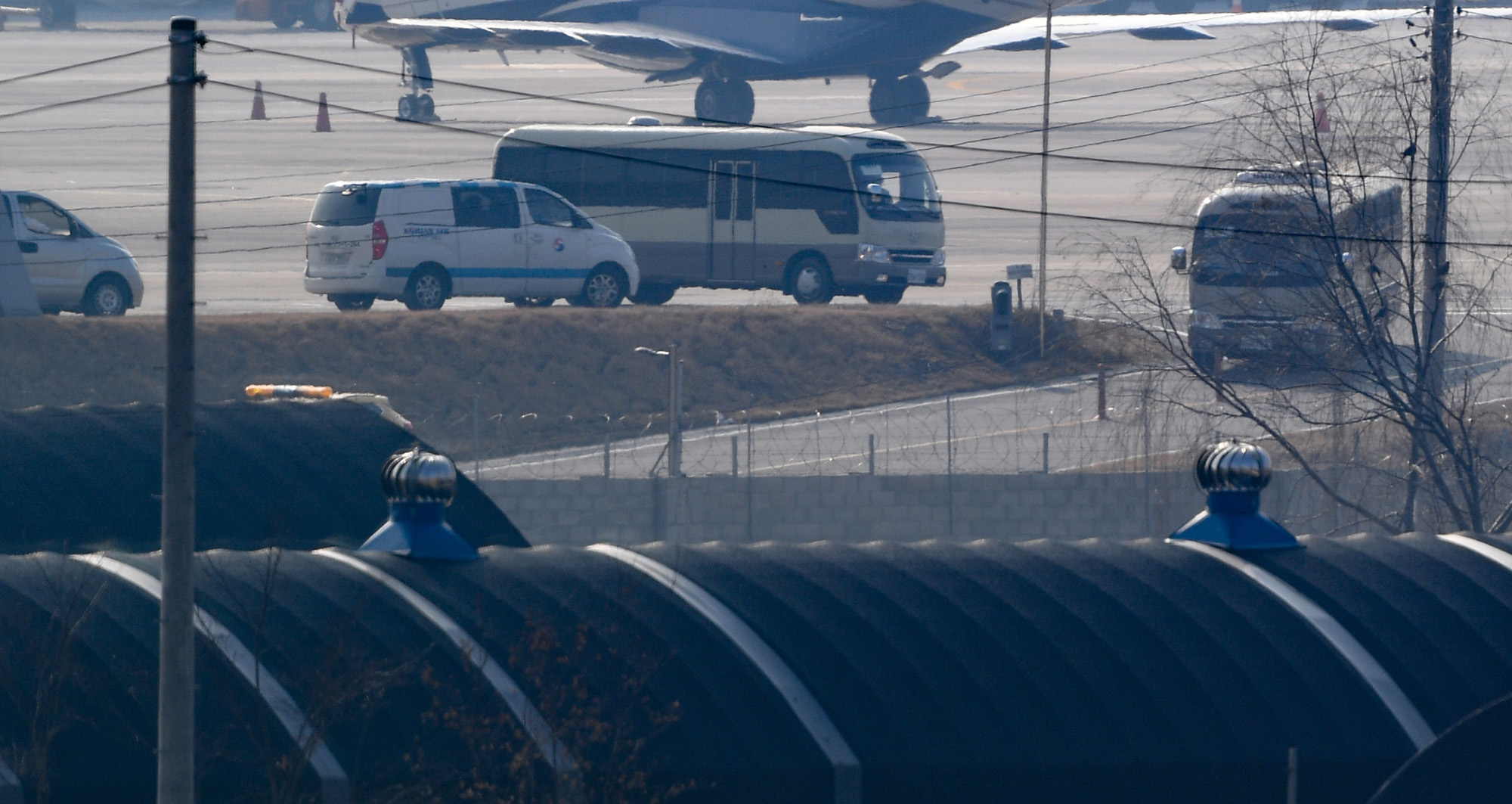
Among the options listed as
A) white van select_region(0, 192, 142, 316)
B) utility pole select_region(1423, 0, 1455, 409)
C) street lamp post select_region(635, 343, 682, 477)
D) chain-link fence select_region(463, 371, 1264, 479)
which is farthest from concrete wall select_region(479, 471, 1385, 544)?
white van select_region(0, 192, 142, 316)

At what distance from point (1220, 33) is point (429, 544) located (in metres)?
73.9

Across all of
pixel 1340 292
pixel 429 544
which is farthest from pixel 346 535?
pixel 1340 292

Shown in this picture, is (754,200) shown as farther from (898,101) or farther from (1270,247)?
(898,101)

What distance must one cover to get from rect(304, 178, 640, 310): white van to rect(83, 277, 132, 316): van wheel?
2.81 m

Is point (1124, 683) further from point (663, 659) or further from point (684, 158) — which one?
point (684, 158)

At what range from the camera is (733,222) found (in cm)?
3200

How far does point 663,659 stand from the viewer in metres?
10.1

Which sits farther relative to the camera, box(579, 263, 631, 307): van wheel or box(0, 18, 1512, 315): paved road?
box(0, 18, 1512, 315): paved road

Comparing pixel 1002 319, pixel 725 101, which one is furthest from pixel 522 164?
pixel 725 101

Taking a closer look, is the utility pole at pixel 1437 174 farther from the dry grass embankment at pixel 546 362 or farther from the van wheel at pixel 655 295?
the van wheel at pixel 655 295

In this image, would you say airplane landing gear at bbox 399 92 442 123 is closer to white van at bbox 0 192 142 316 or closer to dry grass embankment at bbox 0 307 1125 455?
white van at bbox 0 192 142 316

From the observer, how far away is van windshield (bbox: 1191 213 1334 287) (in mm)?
19344

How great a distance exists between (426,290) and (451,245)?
33.1 inches

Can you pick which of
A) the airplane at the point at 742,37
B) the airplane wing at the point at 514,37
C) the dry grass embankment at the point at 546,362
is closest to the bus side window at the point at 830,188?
the dry grass embankment at the point at 546,362
